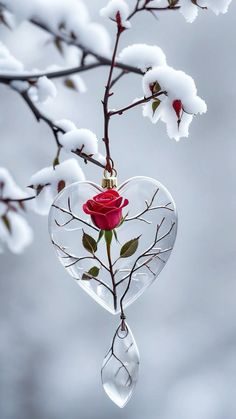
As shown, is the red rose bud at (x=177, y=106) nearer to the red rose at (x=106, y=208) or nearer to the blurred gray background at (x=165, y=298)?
the red rose at (x=106, y=208)

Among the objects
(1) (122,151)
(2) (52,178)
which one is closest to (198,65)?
(1) (122,151)

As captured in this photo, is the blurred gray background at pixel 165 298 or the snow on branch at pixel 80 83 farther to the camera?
the blurred gray background at pixel 165 298

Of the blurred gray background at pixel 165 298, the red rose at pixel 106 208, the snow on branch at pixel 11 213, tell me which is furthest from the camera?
the blurred gray background at pixel 165 298

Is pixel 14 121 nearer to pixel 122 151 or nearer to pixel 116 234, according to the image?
pixel 122 151

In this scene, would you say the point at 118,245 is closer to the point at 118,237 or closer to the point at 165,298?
the point at 118,237

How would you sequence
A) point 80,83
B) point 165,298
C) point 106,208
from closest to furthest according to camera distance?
point 106,208
point 80,83
point 165,298

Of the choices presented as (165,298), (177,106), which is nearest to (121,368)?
(177,106)

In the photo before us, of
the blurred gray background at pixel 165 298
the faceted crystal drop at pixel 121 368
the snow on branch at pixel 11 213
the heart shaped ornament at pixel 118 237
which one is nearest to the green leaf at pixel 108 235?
the heart shaped ornament at pixel 118 237
